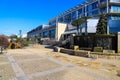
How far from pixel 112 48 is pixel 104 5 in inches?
1289

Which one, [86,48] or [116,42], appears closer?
[116,42]

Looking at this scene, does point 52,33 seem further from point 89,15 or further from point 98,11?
point 98,11

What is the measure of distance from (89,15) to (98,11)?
19.4 ft

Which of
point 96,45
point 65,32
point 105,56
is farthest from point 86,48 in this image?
point 65,32

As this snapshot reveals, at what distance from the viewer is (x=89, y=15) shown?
212ft

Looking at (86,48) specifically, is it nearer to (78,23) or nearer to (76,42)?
(76,42)

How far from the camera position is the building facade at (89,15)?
45075mm

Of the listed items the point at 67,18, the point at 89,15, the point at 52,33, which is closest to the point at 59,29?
the point at 52,33

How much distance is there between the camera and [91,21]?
149 ft

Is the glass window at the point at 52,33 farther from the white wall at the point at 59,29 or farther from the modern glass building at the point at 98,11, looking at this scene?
the modern glass building at the point at 98,11

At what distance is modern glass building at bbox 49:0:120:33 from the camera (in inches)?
1780

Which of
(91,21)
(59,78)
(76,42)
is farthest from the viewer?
(91,21)

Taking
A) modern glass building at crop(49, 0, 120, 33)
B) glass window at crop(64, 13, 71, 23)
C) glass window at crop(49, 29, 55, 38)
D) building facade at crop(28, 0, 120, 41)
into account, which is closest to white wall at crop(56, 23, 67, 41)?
building facade at crop(28, 0, 120, 41)

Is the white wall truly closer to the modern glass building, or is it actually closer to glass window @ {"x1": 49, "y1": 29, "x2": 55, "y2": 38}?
glass window @ {"x1": 49, "y1": 29, "x2": 55, "y2": 38}
